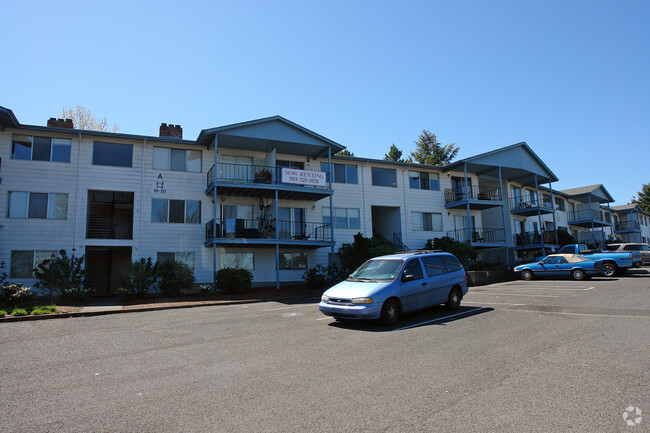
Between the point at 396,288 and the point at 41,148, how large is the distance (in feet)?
62.5

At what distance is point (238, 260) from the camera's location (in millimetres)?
21922

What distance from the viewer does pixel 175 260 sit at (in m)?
20.5

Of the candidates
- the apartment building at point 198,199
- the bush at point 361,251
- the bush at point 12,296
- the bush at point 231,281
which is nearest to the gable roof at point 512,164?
the apartment building at point 198,199

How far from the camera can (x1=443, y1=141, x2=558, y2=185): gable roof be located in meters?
28.7

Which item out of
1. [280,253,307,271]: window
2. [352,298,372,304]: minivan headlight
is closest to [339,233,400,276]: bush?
[280,253,307,271]: window

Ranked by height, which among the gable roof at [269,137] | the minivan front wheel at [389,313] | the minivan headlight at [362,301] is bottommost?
the minivan front wheel at [389,313]

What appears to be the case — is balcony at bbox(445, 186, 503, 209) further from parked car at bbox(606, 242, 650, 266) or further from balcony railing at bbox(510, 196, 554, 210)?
parked car at bbox(606, 242, 650, 266)

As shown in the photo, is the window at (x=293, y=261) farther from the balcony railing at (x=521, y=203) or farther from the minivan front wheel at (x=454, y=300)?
the balcony railing at (x=521, y=203)

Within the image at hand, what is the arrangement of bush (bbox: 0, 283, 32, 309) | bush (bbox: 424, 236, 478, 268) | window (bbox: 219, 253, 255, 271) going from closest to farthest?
bush (bbox: 0, 283, 32, 309) → window (bbox: 219, 253, 255, 271) → bush (bbox: 424, 236, 478, 268)

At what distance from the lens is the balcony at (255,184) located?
2055 centimetres

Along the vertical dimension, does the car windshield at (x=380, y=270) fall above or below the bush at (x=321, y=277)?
above

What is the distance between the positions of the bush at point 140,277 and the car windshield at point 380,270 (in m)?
11.1

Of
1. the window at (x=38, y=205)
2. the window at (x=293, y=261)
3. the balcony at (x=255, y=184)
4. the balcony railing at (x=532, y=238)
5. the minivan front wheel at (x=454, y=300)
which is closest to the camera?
the minivan front wheel at (x=454, y=300)

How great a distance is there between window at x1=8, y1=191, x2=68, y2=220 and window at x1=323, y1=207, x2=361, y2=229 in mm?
13536
